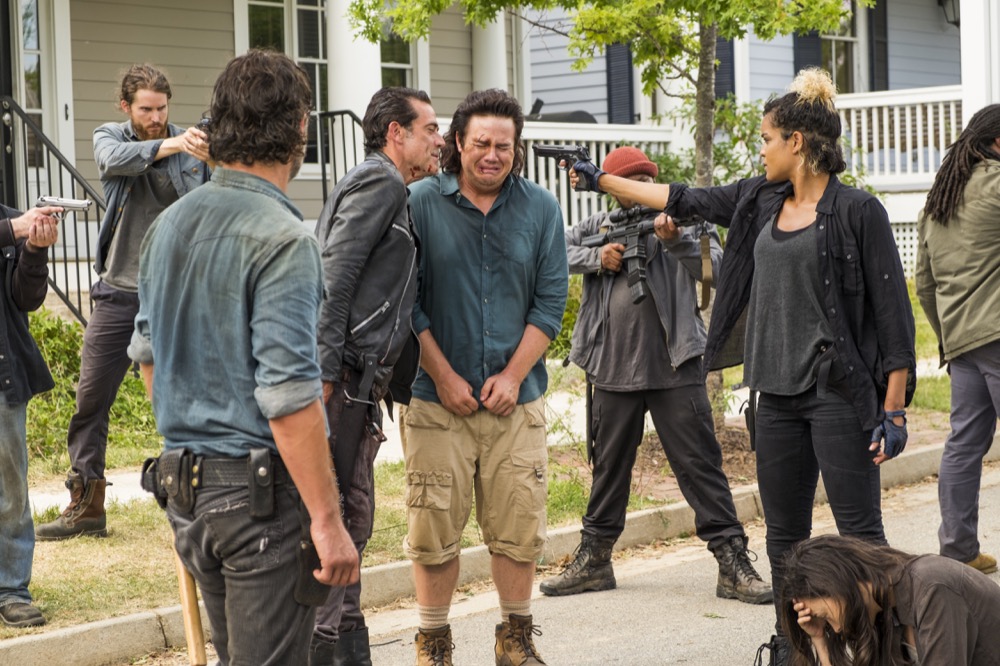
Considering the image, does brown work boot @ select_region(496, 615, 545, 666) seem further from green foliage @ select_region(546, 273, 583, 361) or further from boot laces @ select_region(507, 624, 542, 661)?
green foliage @ select_region(546, 273, 583, 361)

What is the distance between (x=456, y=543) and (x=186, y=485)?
215 centimetres

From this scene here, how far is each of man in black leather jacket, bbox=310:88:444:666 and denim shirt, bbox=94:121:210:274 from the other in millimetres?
2258

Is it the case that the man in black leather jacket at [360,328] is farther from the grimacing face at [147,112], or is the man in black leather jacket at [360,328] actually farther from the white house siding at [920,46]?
the white house siding at [920,46]

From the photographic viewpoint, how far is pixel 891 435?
4730 millimetres

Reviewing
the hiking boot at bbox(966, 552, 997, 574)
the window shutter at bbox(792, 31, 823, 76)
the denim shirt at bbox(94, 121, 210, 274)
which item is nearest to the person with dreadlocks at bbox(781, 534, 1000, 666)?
the hiking boot at bbox(966, 552, 997, 574)

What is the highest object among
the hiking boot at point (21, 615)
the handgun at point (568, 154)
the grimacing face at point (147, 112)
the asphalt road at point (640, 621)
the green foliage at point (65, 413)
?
the grimacing face at point (147, 112)

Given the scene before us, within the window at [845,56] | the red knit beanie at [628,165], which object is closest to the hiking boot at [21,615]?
the red knit beanie at [628,165]

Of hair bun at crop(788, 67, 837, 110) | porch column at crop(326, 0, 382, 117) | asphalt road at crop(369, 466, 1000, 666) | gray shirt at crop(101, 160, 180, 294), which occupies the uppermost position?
porch column at crop(326, 0, 382, 117)

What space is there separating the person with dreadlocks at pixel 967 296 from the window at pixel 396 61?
11476 millimetres

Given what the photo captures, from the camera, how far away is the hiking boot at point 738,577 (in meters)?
6.36

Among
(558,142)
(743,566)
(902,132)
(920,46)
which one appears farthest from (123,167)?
(920,46)

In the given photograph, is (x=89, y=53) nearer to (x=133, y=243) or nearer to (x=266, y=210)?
(x=133, y=243)

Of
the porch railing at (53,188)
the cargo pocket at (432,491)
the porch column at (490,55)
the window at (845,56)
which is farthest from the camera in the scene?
the window at (845,56)

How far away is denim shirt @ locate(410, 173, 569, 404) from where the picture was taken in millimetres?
5168
